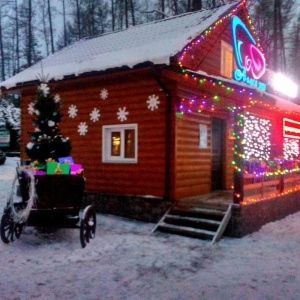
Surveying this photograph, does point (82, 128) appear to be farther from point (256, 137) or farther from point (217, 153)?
point (256, 137)

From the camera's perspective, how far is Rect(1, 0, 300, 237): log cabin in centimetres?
933

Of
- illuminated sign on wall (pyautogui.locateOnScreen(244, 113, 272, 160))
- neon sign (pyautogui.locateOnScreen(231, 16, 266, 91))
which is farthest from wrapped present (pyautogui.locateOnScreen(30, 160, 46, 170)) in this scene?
illuminated sign on wall (pyautogui.locateOnScreen(244, 113, 272, 160))

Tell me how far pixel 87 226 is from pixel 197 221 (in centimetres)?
259

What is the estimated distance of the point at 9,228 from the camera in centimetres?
726

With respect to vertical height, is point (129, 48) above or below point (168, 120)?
above

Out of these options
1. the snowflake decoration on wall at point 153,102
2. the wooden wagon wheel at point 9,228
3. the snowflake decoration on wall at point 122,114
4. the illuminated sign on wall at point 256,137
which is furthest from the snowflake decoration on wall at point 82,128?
the illuminated sign on wall at point 256,137

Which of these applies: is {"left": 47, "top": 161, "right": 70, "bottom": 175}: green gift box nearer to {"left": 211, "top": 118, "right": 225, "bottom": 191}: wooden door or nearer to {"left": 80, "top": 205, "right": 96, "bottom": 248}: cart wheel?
{"left": 80, "top": 205, "right": 96, "bottom": 248}: cart wheel

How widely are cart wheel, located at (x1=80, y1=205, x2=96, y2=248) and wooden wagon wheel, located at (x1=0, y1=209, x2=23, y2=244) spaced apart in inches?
49.9

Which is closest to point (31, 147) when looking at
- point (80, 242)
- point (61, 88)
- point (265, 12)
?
point (80, 242)

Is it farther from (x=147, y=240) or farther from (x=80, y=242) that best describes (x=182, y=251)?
(x=80, y=242)

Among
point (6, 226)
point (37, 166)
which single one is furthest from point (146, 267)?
point (37, 166)

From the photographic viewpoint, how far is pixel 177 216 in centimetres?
902

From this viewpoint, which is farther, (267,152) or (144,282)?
(267,152)

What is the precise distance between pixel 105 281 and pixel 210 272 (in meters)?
1.68
